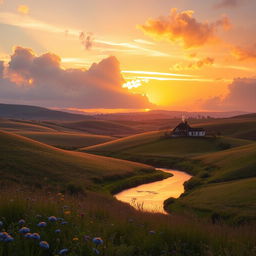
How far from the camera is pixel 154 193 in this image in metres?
52.4

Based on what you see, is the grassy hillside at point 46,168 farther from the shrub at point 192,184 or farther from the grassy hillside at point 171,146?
the grassy hillside at point 171,146

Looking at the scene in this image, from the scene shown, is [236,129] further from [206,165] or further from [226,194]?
[226,194]

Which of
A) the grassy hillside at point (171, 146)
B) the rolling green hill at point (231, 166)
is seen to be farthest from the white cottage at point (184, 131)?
the rolling green hill at point (231, 166)

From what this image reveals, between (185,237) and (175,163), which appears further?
(175,163)

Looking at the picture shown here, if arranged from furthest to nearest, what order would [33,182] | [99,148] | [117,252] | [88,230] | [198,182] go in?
[99,148], [198,182], [33,182], [88,230], [117,252]

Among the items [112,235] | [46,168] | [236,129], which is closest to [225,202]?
[46,168]

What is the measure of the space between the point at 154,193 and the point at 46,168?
16429 millimetres

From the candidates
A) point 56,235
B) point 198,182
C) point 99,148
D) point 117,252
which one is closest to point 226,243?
point 117,252

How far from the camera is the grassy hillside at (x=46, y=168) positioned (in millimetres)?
48906

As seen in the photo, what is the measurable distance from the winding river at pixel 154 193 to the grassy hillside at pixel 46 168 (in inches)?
222

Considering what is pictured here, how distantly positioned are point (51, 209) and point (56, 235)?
2.37m

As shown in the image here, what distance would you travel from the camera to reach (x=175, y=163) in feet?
276

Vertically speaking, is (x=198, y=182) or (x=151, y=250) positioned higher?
(x=151, y=250)

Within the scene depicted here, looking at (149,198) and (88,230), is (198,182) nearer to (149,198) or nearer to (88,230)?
(149,198)
